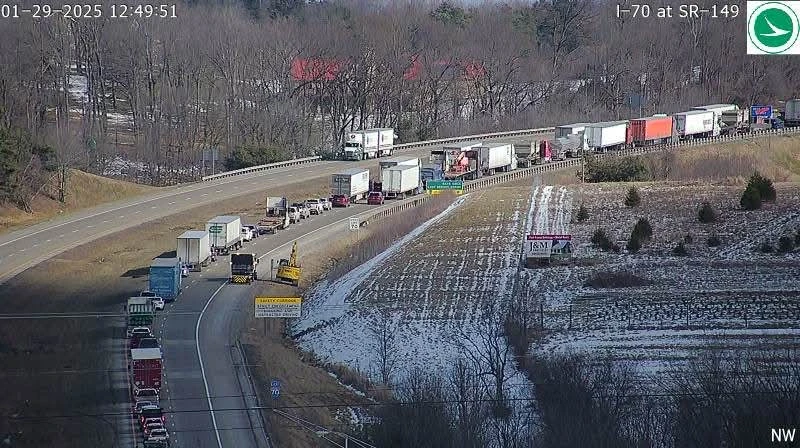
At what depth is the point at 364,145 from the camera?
238 feet

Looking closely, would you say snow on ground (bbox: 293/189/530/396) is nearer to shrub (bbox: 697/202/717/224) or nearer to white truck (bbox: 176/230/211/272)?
white truck (bbox: 176/230/211/272)

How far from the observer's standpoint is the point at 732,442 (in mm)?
20844

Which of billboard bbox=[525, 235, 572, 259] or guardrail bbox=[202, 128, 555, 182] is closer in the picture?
billboard bbox=[525, 235, 572, 259]

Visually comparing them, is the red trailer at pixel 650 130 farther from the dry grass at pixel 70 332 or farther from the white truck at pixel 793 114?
the dry grass at pixel 70 332

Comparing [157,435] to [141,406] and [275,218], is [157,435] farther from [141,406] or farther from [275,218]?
[275,218]

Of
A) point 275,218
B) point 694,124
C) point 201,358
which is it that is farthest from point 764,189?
point 694,124

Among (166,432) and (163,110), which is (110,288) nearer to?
(166,432)

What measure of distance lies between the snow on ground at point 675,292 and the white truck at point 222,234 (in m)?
10.8

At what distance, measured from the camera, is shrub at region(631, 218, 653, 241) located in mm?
44862

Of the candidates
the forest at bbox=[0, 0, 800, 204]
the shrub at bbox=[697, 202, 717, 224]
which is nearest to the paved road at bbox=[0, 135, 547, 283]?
the forest at bbox=[0, 0, 800, 204]

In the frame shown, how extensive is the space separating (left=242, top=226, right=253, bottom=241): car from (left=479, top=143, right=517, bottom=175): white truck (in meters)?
19.4

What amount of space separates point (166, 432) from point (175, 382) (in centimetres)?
398

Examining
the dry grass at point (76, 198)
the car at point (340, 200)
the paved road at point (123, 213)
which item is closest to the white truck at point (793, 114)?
the paved road at point (123, 213)

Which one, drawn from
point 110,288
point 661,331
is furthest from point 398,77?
point 661,331
